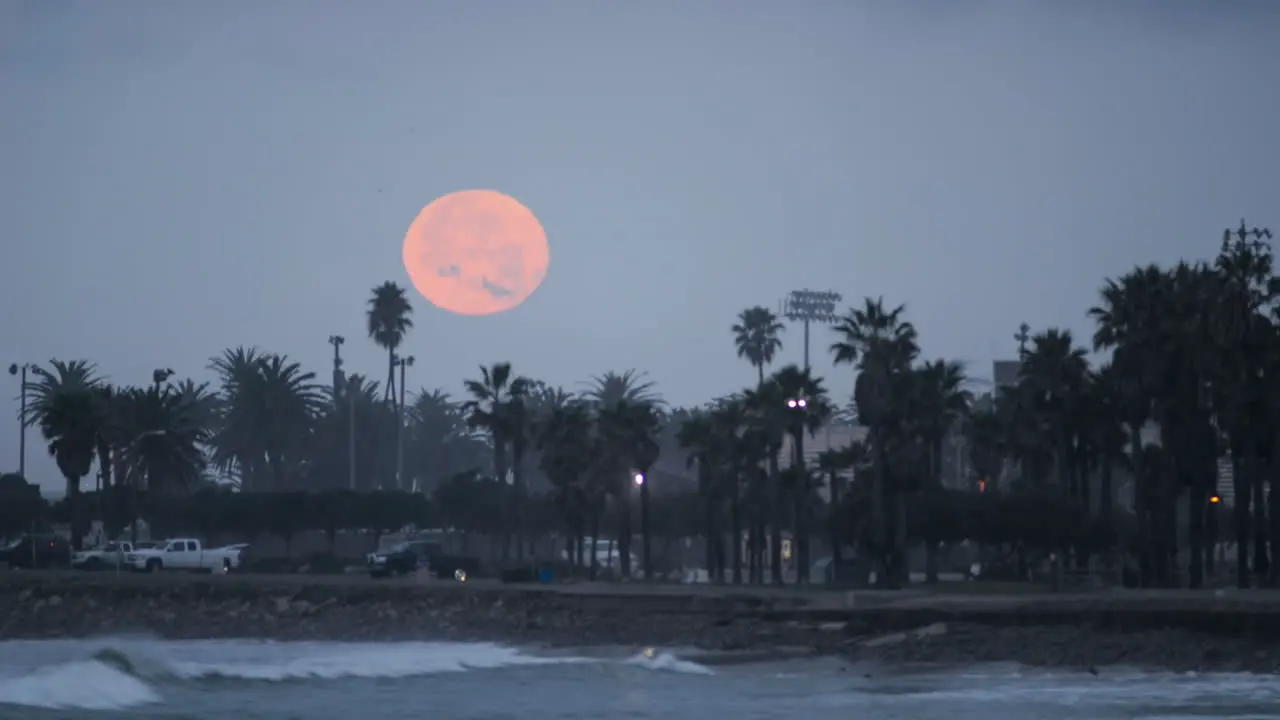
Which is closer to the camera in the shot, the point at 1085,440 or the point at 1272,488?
the point at 1272,488

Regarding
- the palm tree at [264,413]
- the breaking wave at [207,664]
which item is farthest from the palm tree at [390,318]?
the breaking wave at [207,664]

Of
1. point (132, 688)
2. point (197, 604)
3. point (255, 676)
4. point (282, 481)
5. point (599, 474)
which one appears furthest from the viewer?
point (282, 481)

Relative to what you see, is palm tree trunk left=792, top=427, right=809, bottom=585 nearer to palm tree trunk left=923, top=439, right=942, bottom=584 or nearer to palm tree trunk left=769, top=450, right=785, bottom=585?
palm tree trunk left=769, top=450, right=785, bottom=585

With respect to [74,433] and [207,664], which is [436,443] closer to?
[74,433]

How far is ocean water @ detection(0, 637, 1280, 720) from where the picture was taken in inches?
1265

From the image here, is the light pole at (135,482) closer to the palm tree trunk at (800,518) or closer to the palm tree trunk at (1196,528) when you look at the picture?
the palm tree trunk at (800,518)

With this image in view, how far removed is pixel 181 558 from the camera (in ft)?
236

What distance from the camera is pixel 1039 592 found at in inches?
2125

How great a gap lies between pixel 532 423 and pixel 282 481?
33.7 m

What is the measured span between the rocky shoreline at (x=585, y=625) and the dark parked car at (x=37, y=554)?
13.8 meters

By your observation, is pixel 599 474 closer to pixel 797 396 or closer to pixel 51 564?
pixel 797 396

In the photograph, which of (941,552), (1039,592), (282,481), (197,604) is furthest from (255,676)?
(282,481)

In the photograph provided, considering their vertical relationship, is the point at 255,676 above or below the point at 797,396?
below

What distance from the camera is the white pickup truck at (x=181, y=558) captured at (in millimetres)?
70562
